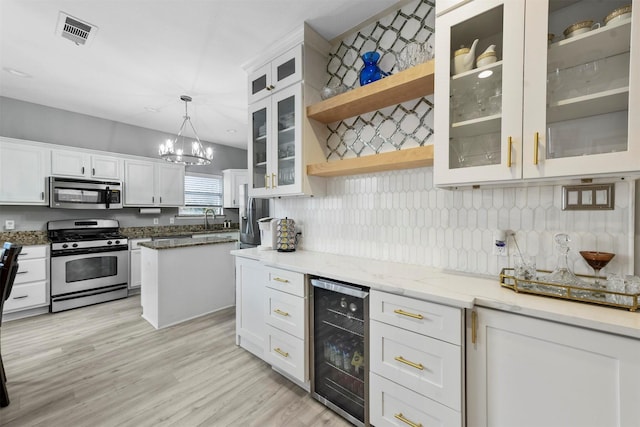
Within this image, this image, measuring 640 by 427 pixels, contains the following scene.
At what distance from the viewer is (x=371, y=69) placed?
195 cm

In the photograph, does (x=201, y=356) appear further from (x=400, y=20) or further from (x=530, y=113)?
(x=400, y=20)

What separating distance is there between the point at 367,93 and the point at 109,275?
4236 millimetres

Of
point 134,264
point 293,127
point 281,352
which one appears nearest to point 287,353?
point 281,352

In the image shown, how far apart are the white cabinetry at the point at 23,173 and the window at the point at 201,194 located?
195 cm

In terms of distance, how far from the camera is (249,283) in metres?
2.24

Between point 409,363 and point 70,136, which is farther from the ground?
point 70,136

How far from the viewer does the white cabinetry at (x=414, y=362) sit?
115 centimetres

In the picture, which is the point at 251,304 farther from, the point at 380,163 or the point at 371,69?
the point at 371,69

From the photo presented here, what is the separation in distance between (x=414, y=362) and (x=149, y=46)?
3.21m

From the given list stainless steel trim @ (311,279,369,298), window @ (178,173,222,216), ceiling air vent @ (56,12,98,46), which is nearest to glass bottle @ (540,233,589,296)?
stainless steel trim @ (311,279,369,298)

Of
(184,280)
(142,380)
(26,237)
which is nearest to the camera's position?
(142,380)

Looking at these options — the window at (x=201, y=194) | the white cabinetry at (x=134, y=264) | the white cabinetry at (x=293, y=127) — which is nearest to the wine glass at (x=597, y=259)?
the white cabinetry at (x=293, y=127)

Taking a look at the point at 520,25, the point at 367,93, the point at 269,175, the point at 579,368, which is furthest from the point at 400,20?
the point at 579,368

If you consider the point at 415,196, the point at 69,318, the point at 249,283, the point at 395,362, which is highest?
the point at 415,196
